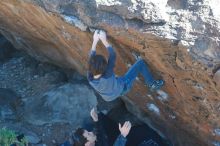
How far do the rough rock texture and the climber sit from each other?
10 centimetres

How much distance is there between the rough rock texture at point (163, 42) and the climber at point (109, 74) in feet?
0.31

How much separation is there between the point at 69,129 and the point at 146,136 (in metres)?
1.45

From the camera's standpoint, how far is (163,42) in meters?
4.84

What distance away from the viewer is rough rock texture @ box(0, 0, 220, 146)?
472cm

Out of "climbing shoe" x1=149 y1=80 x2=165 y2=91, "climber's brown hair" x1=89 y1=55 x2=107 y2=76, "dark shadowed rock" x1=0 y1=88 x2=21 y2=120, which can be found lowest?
"dark shadowed rock" x1=0 y1=88 x2=21 y2=120

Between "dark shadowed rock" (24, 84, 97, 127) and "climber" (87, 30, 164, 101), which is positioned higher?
"climber" (87, 30, 164, 101)

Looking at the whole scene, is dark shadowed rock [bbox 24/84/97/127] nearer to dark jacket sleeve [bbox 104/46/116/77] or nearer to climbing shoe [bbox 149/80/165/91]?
climbing shoe [bbox 149/80/165/91]

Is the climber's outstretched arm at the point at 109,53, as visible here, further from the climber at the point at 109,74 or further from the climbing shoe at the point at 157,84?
the climbing shoe at the point at 157,84

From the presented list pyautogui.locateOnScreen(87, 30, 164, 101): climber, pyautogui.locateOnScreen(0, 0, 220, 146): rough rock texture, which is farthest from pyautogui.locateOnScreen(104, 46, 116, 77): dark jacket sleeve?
pyautogui.locateOnScreen(0, 0, 220, 146): rough rock texture

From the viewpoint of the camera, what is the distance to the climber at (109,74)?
5.00 m

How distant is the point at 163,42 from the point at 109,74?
648mm

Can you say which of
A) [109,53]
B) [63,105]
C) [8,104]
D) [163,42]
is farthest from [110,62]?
[8,104]

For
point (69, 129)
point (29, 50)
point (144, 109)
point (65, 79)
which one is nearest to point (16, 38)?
point (29, 50)

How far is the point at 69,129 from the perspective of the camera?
24.2 ft
